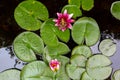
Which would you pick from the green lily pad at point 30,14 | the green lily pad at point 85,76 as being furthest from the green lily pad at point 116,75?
the green lily pad at point 30,14

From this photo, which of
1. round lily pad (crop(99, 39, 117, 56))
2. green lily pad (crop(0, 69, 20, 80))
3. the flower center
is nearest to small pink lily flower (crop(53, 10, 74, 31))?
the flower center

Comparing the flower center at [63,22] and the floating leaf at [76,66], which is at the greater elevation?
the flower center at [63,22]

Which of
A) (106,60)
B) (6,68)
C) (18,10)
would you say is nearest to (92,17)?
(106,60)

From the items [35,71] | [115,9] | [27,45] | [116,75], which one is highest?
[115,9]

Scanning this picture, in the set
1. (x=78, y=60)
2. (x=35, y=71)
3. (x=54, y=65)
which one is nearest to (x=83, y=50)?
(x=78, y=60)

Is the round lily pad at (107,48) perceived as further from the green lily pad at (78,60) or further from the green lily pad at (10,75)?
the green lily pad at (10,75)

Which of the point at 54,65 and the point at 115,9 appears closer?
the point at 54,65

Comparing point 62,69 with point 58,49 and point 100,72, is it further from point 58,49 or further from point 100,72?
point 100,72

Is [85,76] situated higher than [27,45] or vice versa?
[27,45]
